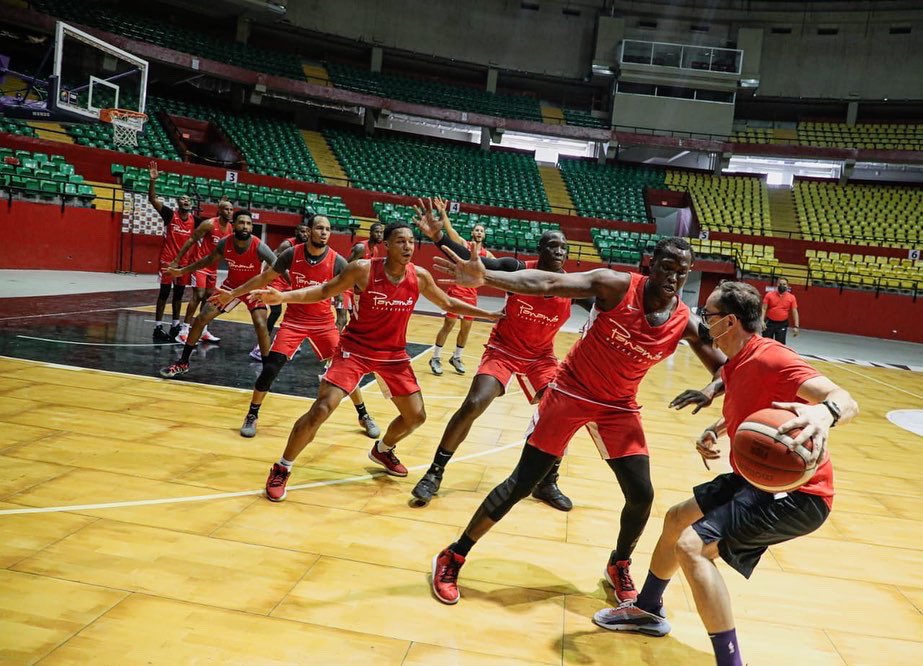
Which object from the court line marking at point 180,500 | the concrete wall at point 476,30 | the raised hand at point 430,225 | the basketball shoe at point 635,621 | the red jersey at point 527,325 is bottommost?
the court line marking at point 180,500

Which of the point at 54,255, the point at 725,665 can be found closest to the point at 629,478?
the point at 725,665

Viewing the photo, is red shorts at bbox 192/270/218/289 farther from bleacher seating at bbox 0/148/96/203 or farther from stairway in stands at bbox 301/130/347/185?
stairway in stands at bbox 301/130/347/185

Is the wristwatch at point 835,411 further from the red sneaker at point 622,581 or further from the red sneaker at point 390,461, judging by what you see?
the red sneaker at point 390,461

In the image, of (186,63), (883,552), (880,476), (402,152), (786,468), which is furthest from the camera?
(402,152)

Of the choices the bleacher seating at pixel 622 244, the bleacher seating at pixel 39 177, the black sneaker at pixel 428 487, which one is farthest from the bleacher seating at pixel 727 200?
the black sneaker at pixel 428 487

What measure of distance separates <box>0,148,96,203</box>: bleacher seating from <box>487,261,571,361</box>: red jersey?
14640 mm

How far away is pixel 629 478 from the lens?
3.37m

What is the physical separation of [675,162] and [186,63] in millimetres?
23980

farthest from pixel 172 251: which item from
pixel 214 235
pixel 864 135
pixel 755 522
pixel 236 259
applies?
pixel 864 135

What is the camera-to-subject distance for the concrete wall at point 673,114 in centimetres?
3139

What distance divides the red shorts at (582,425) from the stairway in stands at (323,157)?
74.4ft

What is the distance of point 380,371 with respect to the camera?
4.60 meters

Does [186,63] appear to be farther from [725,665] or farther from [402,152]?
[725,665]

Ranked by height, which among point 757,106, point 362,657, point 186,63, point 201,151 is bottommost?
point 362,657
